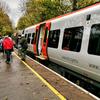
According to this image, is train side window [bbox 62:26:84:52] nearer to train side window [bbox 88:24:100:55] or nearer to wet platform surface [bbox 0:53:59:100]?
train side window [bbox 88:24:100:55]

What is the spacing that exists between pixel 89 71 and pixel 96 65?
84cm

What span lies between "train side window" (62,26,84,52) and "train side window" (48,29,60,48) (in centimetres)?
148

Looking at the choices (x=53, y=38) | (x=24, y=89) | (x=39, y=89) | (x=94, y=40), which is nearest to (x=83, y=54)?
(x=94, y=40)

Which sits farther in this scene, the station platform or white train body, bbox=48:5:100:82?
white train body, bbox=48:5:100:82

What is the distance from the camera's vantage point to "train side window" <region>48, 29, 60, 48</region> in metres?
16.5

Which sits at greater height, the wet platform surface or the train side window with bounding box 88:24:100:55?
the train side window with bounding box 88:24:100:55

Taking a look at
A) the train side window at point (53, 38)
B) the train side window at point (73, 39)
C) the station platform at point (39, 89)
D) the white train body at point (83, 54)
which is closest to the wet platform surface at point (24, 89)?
the station platform at point (39, 89)

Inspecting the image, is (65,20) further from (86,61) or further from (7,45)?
(7,45)

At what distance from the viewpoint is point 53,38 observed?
17.7 metres

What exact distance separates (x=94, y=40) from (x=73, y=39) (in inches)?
104

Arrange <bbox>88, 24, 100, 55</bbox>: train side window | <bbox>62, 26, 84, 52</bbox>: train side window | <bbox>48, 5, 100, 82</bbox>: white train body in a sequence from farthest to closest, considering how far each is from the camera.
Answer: <bbox>62, 26, 84, 52</bbox>: train side window < <bbox>48, 5, 100, 82</bbox>: white train body < <bbox>88, 24, 100, 55</bbox>: train side window

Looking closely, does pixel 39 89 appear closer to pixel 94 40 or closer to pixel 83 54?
pixel 83 54

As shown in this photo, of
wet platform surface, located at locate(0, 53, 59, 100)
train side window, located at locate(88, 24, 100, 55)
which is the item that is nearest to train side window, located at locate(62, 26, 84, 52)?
train side window, located at locate(88, 24, 100, 55)

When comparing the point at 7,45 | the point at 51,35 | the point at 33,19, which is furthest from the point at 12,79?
the point at 33,19
